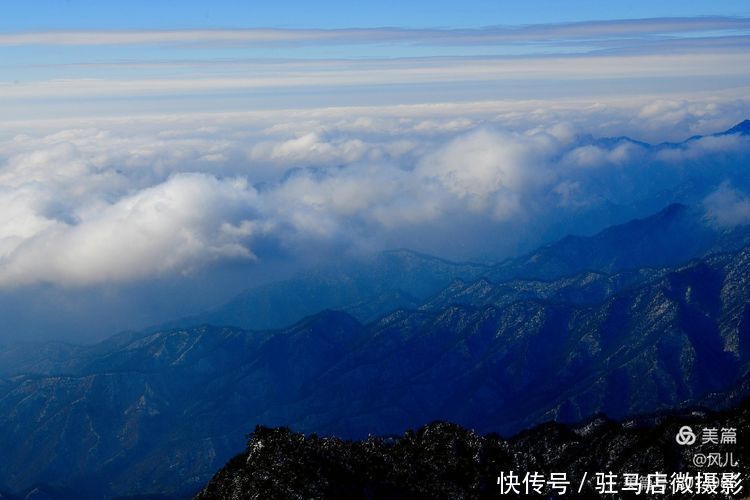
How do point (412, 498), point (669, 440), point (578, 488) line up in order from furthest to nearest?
point (669, 440) < point (578, 488) < point (412, 498)

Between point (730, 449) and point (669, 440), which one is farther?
point (669, 440)

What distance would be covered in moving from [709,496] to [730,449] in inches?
767

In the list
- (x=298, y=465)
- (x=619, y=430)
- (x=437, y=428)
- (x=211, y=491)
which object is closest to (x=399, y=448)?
A: (x=437, y=428)

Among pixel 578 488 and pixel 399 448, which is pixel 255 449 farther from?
pixel 578 488

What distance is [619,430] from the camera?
645 feet

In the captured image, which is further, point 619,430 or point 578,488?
point 619,430

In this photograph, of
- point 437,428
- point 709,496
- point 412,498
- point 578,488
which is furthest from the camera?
point 437,428

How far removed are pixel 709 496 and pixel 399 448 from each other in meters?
53.4

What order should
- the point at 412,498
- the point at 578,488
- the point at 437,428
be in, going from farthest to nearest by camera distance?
the point at 437,428 < the point at 578,488 < the point at 412,498

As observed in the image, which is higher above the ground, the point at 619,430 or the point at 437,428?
the point at 437,428

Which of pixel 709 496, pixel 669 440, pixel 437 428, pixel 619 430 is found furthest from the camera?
pixel 619 430

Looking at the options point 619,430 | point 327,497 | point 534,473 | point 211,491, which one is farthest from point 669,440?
point 211,491

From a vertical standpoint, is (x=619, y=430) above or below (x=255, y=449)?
below

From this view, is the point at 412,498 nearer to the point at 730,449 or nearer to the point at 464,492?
the point at 464,492
